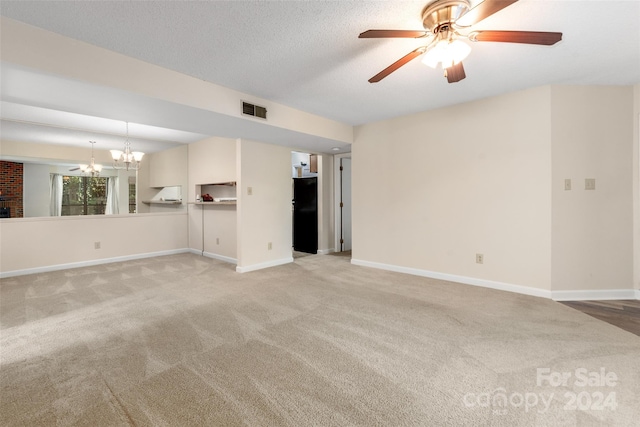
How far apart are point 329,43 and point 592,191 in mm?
3503

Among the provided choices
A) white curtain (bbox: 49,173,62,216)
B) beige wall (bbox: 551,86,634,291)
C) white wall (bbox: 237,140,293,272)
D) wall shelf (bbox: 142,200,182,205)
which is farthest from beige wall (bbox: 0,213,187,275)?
beige wall (bbox: 551,86,634,291)

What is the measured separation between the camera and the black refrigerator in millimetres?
6219

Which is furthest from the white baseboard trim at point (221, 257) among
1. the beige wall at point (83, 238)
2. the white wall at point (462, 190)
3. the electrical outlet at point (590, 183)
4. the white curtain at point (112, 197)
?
the electrical outlet at point (590, 183)

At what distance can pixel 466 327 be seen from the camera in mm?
2529

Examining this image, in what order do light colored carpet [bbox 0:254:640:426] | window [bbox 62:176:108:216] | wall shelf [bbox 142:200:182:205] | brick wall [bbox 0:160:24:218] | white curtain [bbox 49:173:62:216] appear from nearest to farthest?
light colored carpet [bbox 0:254:640:426] < brick wall [bbox 0:160:24:218] < white curtain [bbox 49:173:62:216] < window [bbox 62:176:108:216] < wall shelf [bbox 142:200:182:205]

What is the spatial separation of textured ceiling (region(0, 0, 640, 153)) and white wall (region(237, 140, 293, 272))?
1.51 metres

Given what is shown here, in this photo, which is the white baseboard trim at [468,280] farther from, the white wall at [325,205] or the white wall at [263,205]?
the white wall at [263,205]

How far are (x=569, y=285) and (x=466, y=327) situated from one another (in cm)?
182

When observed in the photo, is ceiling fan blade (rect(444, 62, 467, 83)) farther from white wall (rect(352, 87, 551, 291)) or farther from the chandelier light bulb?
the chandelier light bulb

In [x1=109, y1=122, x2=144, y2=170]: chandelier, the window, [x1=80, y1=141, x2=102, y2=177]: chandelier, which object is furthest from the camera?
[x1=80, y1=141, x2=102, y2=177]: chandelier

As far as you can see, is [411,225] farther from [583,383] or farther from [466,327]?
[583,383]

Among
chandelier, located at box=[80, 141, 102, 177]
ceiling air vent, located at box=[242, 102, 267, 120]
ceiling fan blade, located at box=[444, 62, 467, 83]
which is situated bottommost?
chandelier, located at box=[80, 141, 102, 177]

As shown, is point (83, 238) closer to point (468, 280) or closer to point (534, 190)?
point (468, 280)

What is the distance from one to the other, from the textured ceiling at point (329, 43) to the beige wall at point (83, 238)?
401 centimetres
